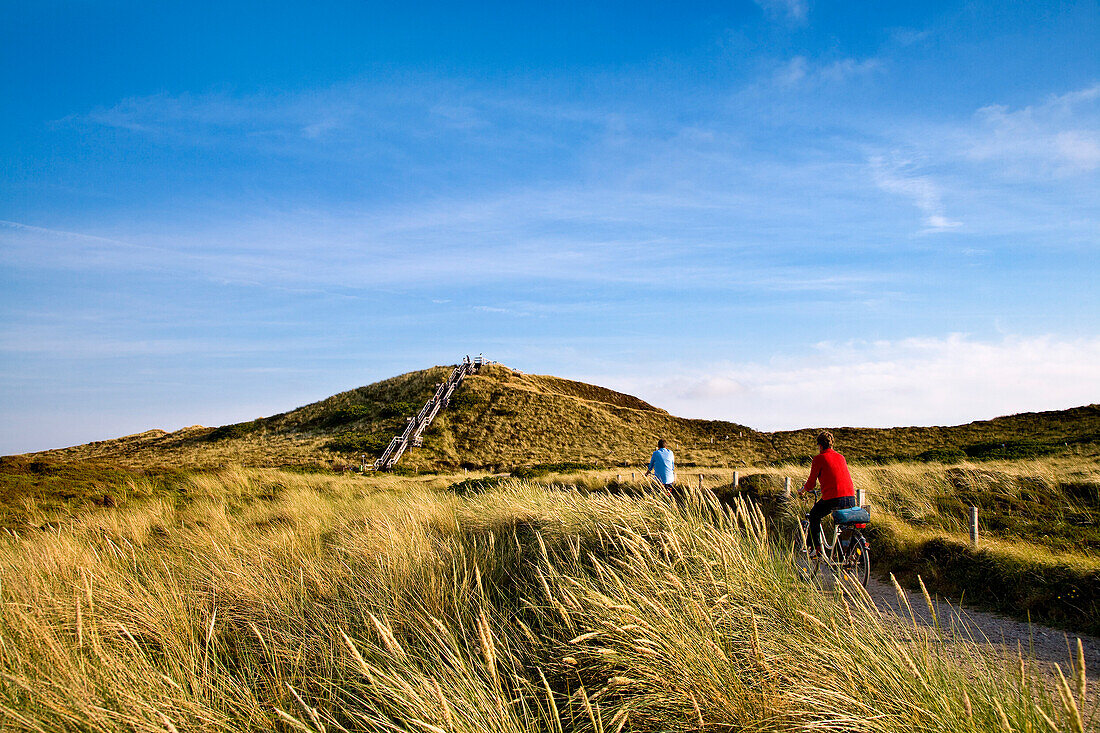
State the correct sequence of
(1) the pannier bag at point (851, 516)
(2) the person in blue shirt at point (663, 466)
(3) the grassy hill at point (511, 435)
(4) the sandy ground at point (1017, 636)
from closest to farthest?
(4) the sandy ground at point (1017, 636) < (1) the pannier bag at point (851, 516) < (2) the person in blue shirt at point (663, 466) < (3) the grassy hill at point (511, 435)

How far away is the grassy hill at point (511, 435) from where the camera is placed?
127ft

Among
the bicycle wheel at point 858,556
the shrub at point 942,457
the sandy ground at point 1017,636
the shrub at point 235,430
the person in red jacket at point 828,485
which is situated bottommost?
the sandy ground at point 1017,636

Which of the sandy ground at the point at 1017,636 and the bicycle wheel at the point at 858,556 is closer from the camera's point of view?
the sandy ground at the point at 1017,636

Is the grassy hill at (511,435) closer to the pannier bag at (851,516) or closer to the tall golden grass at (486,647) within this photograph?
the pannier bag at (851,516)

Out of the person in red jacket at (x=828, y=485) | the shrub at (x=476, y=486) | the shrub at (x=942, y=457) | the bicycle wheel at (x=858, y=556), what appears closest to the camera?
the person in red jacket at (x=828, y=485)

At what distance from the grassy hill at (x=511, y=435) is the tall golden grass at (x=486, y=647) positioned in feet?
96.0

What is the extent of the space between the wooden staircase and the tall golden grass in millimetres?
31669

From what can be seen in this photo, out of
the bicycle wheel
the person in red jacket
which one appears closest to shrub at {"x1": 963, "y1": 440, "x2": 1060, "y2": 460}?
the bicycle wheel

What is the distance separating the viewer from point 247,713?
3.34 metres

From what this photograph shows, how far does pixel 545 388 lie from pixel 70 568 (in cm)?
5157

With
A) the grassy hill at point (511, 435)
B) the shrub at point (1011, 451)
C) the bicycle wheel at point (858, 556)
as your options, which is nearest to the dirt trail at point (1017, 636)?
the bicycle wheel at point (858, 556)

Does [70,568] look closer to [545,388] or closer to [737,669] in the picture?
[737,669]

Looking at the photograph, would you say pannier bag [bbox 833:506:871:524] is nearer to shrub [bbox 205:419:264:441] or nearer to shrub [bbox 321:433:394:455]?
shrub [bbox 321:433:394:455]

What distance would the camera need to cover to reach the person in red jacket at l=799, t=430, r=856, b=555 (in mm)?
7602
